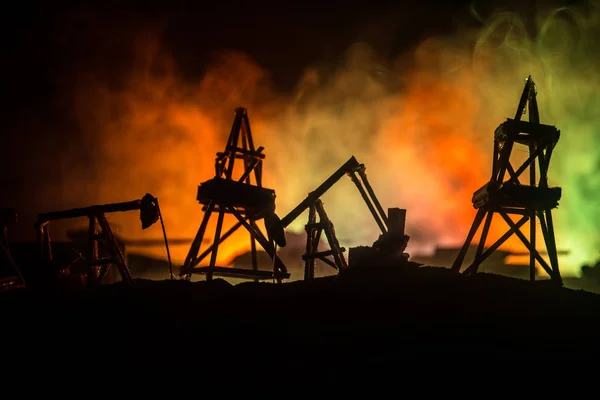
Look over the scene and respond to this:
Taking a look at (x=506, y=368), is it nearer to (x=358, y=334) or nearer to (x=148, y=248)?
(x=358, y=334)

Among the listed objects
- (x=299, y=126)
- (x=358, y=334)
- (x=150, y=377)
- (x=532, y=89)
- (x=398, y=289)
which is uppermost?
(x=299, y=126)

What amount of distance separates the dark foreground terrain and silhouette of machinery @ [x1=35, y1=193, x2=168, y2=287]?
106 centimetres

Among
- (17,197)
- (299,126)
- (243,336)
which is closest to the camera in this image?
(243,336)

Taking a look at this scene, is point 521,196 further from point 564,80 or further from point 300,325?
point 564,80

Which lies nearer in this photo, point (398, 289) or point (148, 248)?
point (398, 289)

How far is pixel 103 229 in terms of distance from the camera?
10195 millimetres

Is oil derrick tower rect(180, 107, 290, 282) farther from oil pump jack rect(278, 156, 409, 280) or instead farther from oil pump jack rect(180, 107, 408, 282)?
oil pump jack rect(278, 156, 409, 280)

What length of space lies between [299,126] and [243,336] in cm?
1885

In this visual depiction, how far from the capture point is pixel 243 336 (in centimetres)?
659

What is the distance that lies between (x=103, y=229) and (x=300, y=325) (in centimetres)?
588

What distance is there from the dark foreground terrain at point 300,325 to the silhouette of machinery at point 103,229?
3.47 ft

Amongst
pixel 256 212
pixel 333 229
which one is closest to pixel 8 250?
pixel 256 212

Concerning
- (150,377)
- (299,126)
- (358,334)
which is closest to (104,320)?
(150,377)

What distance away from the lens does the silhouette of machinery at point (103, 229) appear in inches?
398
